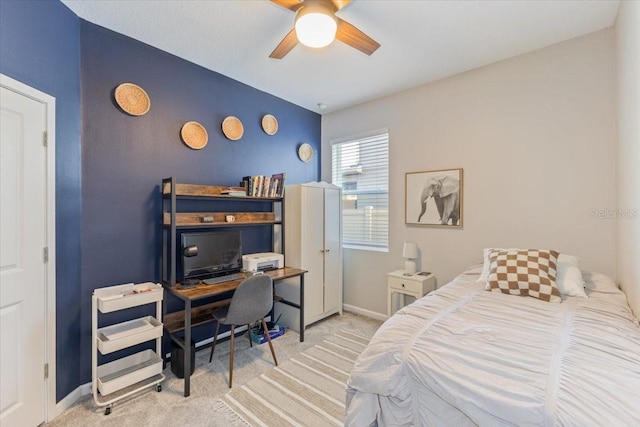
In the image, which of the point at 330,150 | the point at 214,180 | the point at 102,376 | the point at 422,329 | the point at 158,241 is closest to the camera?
the point at 422,329

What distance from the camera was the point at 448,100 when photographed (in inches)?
119

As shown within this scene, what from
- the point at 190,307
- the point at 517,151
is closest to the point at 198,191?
the point at 190,307

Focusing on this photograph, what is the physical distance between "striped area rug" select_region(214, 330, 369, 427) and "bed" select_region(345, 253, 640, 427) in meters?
0.58

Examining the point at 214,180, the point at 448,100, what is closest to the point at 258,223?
the point at 214,180

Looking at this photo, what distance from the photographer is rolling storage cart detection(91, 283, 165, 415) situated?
1.96m

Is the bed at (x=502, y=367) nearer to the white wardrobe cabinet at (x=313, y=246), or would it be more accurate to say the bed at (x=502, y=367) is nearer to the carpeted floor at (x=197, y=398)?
the carpeted floor at (x=197, y=398)

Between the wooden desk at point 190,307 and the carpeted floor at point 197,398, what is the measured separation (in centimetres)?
14

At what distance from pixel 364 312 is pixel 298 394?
5.68ft

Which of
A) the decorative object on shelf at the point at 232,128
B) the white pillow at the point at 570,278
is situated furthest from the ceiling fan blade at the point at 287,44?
the white pillow at the point at 570,278

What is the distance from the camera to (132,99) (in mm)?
2377

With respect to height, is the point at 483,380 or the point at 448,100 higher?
the point at 448,100

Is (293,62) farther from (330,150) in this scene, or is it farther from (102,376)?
(102,376)

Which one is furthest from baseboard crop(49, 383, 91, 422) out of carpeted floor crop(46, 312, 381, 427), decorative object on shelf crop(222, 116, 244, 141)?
decorative object on shelf crop(222, 116, 244, 141)

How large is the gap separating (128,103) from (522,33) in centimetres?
324
